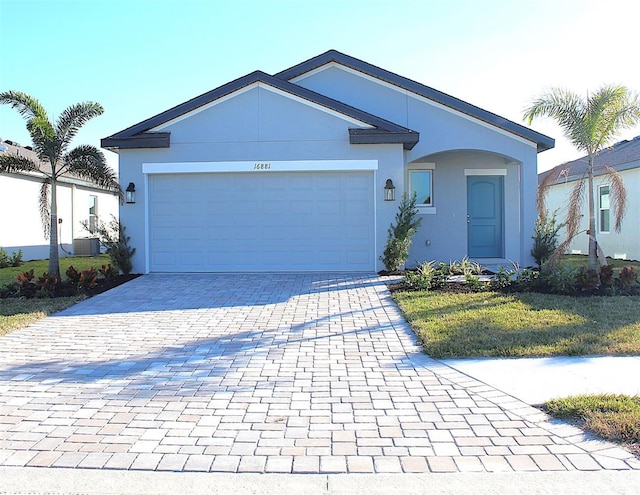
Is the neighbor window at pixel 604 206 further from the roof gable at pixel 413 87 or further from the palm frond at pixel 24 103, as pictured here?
the palm frond at pixel 24 103

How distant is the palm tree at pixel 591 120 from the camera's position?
1080cm

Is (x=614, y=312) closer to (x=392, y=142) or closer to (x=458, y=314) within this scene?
(x=458, y=314)

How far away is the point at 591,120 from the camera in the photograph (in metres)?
10.9

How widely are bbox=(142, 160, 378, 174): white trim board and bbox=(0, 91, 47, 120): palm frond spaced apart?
97.6 inches

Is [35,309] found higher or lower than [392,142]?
lower

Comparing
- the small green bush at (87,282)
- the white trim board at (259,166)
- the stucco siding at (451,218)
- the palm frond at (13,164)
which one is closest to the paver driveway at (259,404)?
the small green bush at (87,282)

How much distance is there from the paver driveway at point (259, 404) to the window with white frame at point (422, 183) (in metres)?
7.53

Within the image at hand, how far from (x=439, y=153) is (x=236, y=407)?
1151 cm

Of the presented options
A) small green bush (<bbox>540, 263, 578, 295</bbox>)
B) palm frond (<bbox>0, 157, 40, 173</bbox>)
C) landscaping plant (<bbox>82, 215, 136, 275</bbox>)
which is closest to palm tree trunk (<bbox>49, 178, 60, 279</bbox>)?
palm frond (<bbox>0, 157, 40, 173</bbox>)

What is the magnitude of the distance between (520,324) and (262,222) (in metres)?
7.22

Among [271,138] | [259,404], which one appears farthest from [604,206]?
[259,404]

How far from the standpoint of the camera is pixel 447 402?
495cm

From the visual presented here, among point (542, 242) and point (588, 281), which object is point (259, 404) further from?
point (542, 242)

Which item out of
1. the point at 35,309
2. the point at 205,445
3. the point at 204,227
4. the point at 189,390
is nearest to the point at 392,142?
the point at 204,227
